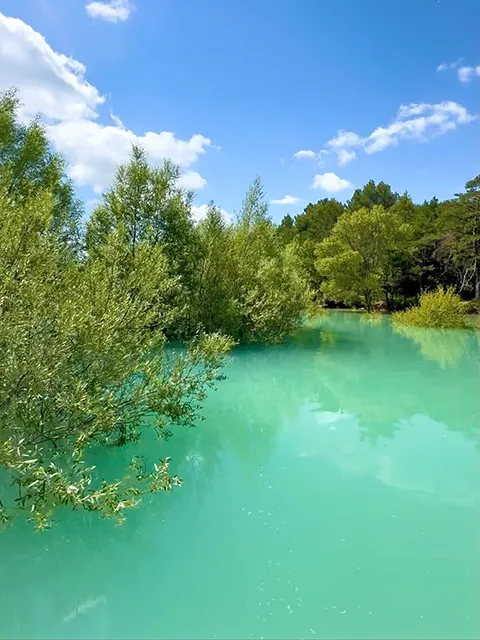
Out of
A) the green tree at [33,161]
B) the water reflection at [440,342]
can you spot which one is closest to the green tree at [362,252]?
the water reflection at [440,342]

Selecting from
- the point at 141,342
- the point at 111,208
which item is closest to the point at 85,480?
the point at 141,342

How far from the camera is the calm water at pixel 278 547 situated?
2.61 metres

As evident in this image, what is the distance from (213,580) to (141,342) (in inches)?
113

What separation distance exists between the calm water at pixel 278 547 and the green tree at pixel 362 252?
25.3 m

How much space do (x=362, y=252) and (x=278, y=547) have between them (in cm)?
3153

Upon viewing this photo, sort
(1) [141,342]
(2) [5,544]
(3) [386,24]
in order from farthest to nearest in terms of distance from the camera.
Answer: (3) [386,24], (1) [141,342], (2) [5,544]

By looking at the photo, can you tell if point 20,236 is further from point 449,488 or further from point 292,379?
point 292,379

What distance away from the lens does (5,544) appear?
329 centimetres

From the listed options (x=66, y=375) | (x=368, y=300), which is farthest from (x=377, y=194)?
(x=66, y=375)

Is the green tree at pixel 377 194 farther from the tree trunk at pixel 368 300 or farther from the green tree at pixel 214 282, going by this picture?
the green tree at pixel 214 282

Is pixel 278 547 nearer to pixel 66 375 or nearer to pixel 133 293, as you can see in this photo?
pixel 66 375

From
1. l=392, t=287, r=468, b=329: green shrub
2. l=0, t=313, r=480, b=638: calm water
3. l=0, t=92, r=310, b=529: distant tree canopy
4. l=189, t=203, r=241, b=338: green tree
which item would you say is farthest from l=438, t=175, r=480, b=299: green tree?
l=0, t=92, r=310, b=529: distant tree canopy

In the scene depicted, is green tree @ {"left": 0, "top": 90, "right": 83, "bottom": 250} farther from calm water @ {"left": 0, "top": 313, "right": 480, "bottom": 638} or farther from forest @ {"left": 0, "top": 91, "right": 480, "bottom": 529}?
calm water @ {"left": 0, "top": 313, "right": 480, "bottom": 638}

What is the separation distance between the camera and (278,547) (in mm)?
3359
